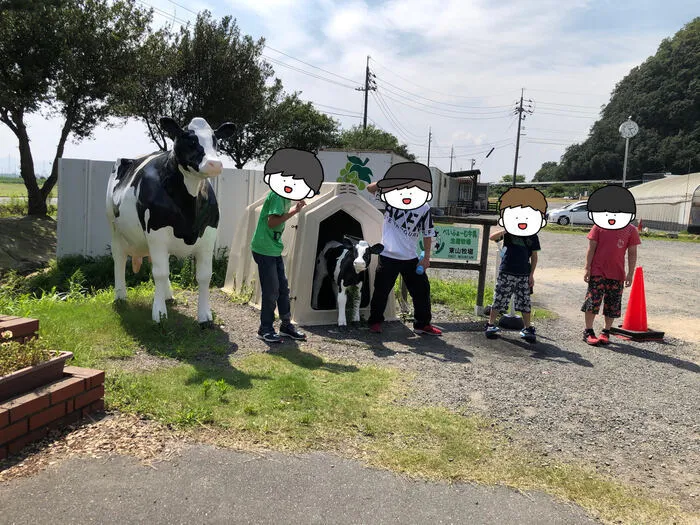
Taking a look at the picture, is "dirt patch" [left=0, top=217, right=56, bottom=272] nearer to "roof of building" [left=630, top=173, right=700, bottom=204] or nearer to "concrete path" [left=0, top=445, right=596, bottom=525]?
"concrete path" [left=0, top=445, right=596, bottom=525]

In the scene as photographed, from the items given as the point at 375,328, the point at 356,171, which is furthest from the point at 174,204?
the point at 356,171

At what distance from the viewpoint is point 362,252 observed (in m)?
6.85

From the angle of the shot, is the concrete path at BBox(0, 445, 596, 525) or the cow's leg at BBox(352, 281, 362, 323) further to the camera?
the cow's leg at BBox(352, 281, 362, 323)

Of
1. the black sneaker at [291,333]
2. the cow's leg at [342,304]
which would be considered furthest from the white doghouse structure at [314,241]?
the black sneaker at [291,333]

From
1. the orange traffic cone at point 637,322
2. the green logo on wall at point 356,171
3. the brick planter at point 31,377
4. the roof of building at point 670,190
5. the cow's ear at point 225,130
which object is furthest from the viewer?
the roof of building at point 670,190

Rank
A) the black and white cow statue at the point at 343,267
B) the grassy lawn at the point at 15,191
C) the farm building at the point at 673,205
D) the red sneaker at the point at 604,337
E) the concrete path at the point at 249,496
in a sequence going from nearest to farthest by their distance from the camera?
the concrete path at the point at 249,496
the black and white cow statue at the point at 343,267
the red sneaker at the point at 604,337
the grassy lawn at the point at 15,191
the farm building at the point at 673,205

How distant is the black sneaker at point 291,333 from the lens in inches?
248

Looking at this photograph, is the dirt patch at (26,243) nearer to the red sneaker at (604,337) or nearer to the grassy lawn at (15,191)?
the grassy lawn at (15,191)

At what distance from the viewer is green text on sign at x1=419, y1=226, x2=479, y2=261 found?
27.7ft

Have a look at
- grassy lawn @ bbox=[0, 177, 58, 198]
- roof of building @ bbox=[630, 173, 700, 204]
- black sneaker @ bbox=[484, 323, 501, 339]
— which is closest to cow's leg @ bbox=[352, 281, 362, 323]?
Answer: black sneaker @ bbox=[484, 323, 501, 339]

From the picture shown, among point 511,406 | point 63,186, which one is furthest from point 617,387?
point 63,186

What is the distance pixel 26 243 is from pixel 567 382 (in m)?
15.0

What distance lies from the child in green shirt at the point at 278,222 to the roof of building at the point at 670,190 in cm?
3256

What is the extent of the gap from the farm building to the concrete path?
1170 inches
